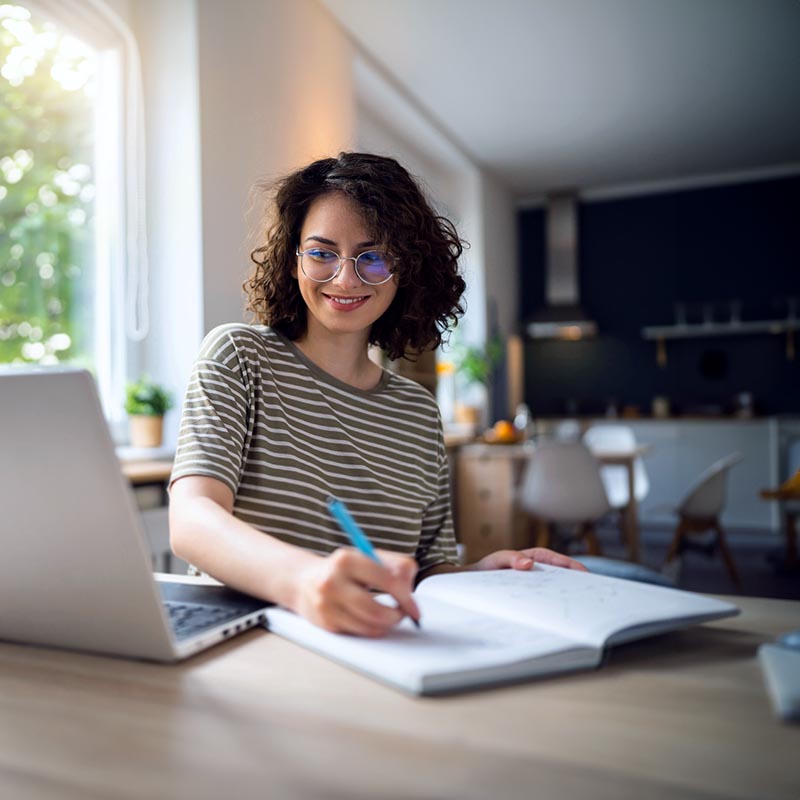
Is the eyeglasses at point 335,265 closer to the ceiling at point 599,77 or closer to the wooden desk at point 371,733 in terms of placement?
the wooden desk at point 371,733

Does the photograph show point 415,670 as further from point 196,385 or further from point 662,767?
point 196,385

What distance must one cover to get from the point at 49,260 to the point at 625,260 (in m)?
5.70

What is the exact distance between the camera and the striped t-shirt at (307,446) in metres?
1.07

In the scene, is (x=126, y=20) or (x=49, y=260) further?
(x=126, y=20)

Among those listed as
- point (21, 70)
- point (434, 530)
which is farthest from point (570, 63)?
point (434, 530)

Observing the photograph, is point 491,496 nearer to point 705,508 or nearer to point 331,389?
point 705,508

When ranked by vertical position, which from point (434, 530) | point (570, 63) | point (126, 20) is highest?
point (570, 63)

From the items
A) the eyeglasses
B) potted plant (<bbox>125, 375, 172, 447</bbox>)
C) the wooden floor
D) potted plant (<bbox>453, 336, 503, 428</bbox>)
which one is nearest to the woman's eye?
the eyeglasses

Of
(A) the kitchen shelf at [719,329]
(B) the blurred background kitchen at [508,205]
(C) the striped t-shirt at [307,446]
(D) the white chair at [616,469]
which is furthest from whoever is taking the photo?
(A) the kitchen shelf at [719,329]

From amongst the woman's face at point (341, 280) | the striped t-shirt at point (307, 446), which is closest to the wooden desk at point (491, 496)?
the striped t-shirt at point (307, 446)

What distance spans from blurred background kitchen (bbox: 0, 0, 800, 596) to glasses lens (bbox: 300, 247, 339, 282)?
531 millimetres

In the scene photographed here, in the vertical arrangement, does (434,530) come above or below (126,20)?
below

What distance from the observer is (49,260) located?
2.80 m

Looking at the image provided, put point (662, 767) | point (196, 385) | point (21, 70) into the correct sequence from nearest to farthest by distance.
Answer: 1. point (662, 767)
2. point (196, 385)
3. point (21, 70)
